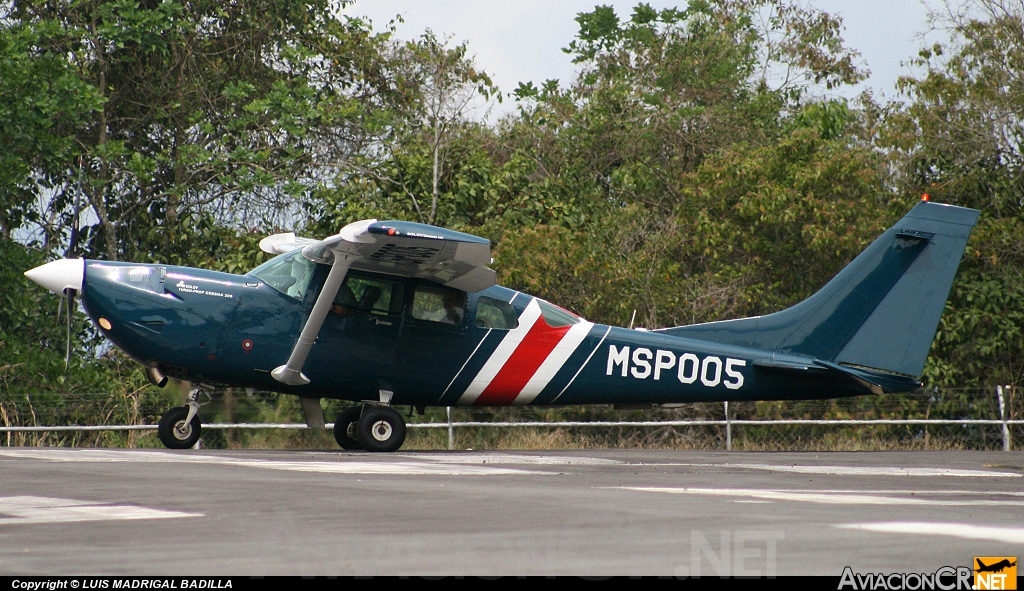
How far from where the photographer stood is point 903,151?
24.3 m

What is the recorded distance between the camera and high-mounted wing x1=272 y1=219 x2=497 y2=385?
1217cm

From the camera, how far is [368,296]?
13.7 metres

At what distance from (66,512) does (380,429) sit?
24.5ft

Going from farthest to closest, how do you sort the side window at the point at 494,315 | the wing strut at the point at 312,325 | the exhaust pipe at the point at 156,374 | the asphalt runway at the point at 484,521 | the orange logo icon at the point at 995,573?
the side window at the point at 494,315 → the exhaust pipe at the point at 156,374 → the wing strut at the point at 312,325 → the asphalt runway at the point at 484,521 → the orange logo icon at the point at 995,573

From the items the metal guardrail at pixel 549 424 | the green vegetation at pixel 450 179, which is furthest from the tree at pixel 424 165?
the metal guardrail at pixel 549 424

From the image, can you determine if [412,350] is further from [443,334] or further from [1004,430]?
[1004,430]

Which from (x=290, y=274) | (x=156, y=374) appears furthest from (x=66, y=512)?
(x=290, y=274)

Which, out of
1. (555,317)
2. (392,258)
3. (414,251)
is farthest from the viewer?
(555,317)

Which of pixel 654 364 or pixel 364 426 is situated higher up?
pixel 654 364

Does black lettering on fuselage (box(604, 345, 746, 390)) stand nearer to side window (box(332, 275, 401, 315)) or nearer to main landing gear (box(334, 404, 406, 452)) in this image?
main landing gear (box(334, 404, 406, 452))

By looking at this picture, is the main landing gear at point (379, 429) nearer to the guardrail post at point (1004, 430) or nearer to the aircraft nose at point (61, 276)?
the aircraft nose at point (61, 276)

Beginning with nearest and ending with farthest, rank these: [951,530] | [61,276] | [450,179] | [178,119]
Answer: [951,530], [61,276], [450,179], [178,119]

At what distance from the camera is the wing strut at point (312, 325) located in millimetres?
12953

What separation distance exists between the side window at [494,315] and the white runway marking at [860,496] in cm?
609
